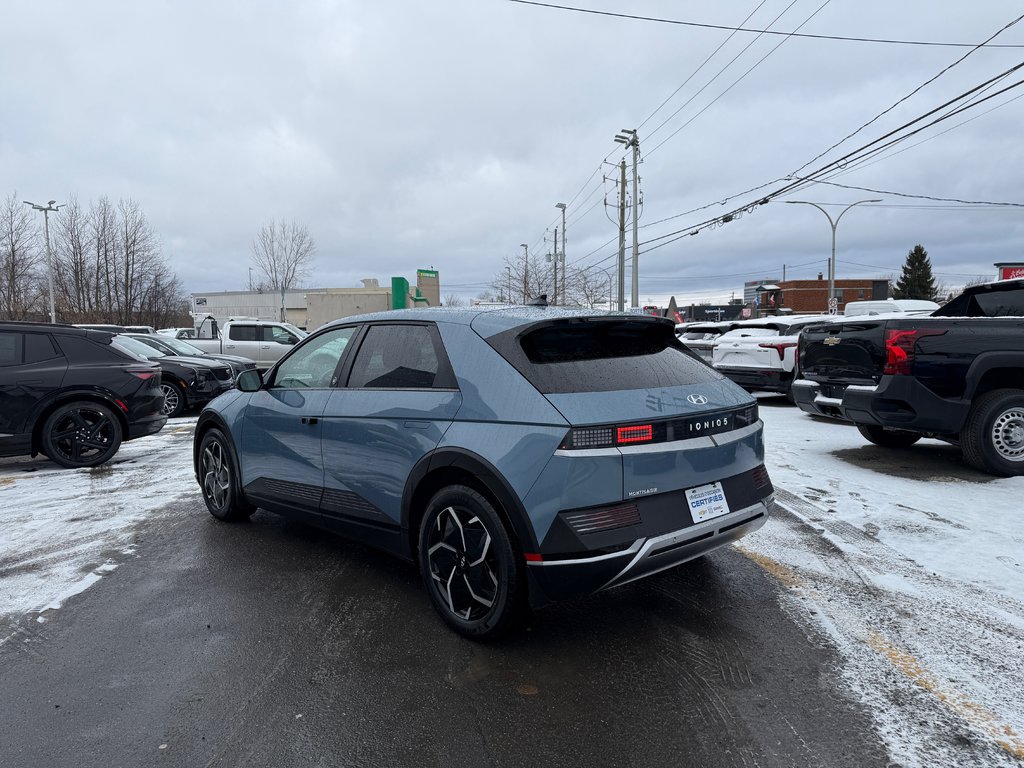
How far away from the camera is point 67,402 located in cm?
756

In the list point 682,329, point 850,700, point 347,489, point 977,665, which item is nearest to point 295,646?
point 347,489

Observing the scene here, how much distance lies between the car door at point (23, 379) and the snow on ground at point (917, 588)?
24.4 feet

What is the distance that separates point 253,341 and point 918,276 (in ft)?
238

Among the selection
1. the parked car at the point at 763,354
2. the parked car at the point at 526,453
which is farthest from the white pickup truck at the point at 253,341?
the parked car at the point at 526,453

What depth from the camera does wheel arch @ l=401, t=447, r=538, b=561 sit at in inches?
116

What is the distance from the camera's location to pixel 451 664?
10.0 ft

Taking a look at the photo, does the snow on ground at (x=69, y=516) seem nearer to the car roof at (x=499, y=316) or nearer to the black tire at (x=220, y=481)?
the black tire at (x=220, y=481)

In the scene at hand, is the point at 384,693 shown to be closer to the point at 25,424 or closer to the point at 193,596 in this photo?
the point at 193,596

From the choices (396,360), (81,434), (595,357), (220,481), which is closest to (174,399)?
(81,434)

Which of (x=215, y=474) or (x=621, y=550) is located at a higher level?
(x=621, y=550)

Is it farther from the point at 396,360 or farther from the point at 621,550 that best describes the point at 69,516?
the point at 621,550

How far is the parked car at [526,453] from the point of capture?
2881 mm

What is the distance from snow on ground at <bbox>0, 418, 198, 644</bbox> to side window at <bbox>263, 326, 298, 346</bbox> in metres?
10.2

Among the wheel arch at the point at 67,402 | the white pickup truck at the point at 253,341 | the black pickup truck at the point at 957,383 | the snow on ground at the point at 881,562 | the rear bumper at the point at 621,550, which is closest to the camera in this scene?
the snow on ground at the point at 881,562
